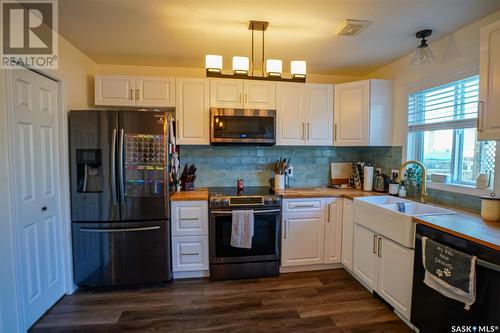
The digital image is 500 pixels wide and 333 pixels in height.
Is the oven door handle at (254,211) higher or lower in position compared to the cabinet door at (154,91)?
lower

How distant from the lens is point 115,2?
176 cm

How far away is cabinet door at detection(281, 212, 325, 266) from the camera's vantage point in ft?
9.13

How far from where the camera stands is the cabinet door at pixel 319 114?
3080 mm

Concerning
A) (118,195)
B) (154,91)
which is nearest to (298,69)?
(154,91)

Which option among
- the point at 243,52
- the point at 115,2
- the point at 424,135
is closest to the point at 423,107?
the point at 424,135

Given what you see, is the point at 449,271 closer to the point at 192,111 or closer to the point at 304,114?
the point at 304,114

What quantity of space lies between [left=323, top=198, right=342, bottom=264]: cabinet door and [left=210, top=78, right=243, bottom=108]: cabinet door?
159cm

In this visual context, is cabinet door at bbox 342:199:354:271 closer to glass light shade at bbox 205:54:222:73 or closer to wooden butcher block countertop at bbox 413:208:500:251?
wooden butcher block countertop at bbox 413:208:500:251

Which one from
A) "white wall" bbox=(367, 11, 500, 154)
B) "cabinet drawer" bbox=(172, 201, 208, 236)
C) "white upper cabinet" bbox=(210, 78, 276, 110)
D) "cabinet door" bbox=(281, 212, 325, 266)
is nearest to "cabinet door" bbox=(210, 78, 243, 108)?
"white upper cabinet" bbox=(210, 78, 276, 110)

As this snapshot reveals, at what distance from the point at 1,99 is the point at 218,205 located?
1.85 meters

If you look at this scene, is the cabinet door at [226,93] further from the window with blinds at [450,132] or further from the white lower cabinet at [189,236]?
the window with blinds at [450,132]

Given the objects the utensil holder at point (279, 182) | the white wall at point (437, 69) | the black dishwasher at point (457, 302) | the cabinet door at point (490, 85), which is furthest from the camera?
the utensil holder at point (279, 182)

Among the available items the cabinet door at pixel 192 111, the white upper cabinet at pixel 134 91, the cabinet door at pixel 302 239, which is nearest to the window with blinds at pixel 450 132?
the cabinet door at pixel 302 239

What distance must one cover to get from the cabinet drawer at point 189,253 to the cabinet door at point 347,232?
158cm
